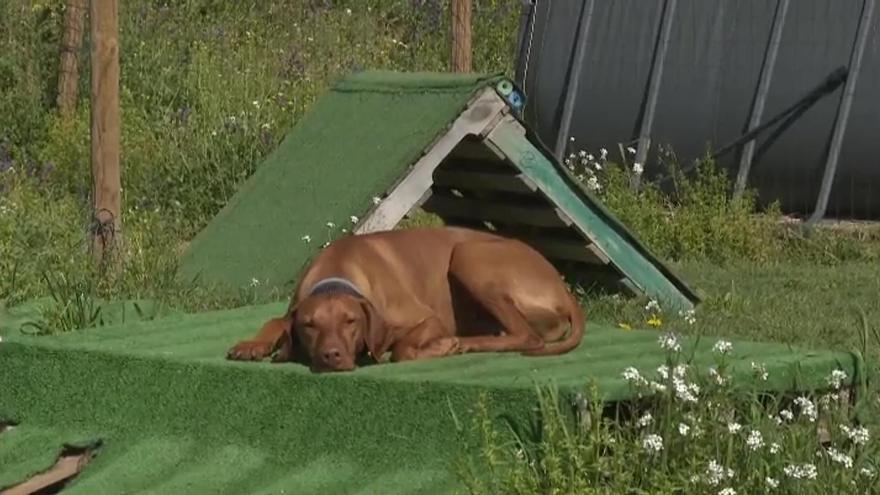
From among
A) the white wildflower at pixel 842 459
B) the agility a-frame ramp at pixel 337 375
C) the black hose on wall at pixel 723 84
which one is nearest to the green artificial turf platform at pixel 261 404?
the agility a-frame ramp at pixel 337 375

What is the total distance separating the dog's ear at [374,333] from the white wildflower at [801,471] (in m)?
1.85

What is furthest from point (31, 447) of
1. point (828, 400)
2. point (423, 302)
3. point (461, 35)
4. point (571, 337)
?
point (461, 35)

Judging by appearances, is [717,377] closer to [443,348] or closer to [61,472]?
[443,348]

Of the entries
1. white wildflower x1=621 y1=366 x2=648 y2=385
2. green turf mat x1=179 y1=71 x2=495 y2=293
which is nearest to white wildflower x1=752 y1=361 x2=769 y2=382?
white wildflower x1=621 y1=366 x2=648 y2=385

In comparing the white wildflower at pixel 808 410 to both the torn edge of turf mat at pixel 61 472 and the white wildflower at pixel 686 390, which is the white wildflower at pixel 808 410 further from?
the torn edge of turf mat at pixel 61 472

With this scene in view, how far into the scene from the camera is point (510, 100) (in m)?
7.83

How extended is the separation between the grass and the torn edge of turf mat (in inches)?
47.2

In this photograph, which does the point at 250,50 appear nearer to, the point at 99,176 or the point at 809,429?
the point at 99,176

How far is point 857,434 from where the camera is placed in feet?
15.2

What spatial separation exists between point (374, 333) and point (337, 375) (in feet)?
1.53

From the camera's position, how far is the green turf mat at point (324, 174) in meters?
7.98

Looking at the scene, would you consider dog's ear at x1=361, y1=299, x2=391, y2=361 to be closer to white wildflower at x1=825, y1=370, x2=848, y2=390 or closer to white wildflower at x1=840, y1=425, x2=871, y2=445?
white wildflower at x1=825, y1=370, x2=848, y2=390

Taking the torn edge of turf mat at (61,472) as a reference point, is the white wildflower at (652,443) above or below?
above

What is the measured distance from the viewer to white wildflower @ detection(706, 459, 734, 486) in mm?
4340
